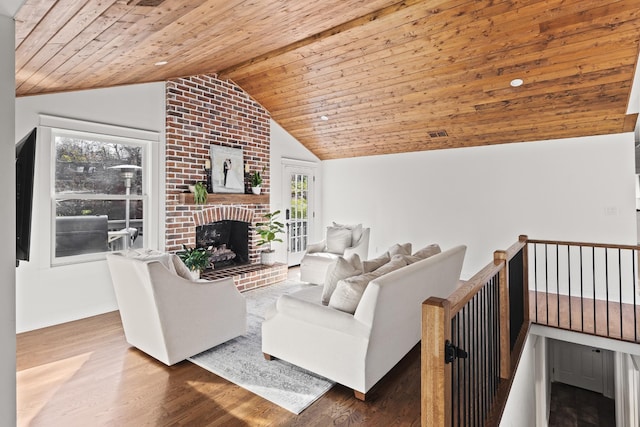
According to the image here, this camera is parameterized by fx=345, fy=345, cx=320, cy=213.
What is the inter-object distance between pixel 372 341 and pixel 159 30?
107 inches

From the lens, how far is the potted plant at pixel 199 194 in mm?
4703

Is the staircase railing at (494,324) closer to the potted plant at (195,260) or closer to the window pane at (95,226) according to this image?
the potted plant at (195,260)

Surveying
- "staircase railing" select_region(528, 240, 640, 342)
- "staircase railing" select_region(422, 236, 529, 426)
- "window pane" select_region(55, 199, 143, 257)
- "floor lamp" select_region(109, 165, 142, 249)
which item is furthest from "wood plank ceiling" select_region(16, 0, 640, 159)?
"staircase railing" select_region(422, 236, 529, 426)

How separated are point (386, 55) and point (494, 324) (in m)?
3.04

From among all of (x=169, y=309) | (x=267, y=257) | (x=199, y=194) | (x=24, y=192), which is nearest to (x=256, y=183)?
(x=199, y=194)

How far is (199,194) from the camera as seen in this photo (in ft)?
15.5

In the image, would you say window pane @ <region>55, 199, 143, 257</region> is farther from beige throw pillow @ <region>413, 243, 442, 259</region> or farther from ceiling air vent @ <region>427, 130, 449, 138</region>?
ceiling air vent @ <region>427, 130, 449, 138</region>

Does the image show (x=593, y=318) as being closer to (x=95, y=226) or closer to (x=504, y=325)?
(x=504, y=325)

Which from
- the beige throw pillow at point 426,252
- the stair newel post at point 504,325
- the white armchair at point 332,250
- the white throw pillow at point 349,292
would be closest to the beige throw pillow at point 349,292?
the white throw pillow at point 349,292

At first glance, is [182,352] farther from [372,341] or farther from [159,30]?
[159,30]

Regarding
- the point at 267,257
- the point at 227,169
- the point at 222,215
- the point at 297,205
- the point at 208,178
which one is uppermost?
the point at 227,169

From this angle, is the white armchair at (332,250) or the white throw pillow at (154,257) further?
the white armchair at (332,250)

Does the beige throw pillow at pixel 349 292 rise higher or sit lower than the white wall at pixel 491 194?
lower

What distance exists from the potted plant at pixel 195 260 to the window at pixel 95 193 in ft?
1.87
